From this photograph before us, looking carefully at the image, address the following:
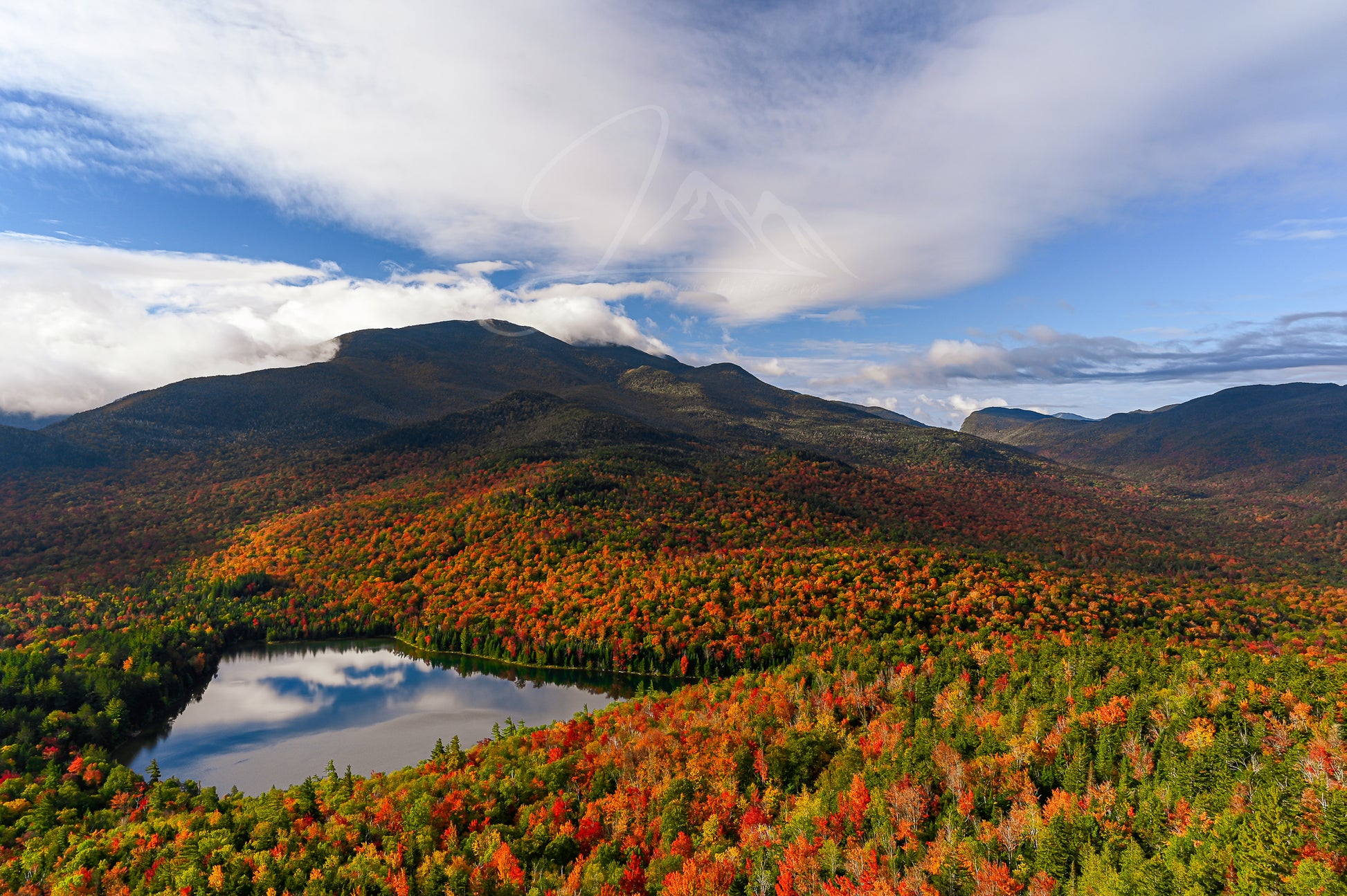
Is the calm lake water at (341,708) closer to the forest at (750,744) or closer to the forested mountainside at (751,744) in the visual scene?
the forest at (750,744)

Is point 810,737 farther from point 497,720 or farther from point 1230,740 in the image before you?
point 497,720

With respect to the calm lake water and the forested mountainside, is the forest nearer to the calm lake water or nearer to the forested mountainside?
the forested mountainside

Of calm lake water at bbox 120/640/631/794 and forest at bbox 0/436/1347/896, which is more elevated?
forest at bbox 0/436/1347/896

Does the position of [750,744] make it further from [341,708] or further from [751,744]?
[341,708]

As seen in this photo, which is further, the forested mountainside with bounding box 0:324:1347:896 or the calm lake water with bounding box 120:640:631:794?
the calm lake water with bounding box 120:640:631:794

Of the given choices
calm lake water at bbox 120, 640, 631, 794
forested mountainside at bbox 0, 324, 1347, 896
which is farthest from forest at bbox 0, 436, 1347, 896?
calm lake water at bbox 120, 640, 631, 794

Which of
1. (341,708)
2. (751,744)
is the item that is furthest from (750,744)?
(341,708)

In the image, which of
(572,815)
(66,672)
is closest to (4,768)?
(66,672)
